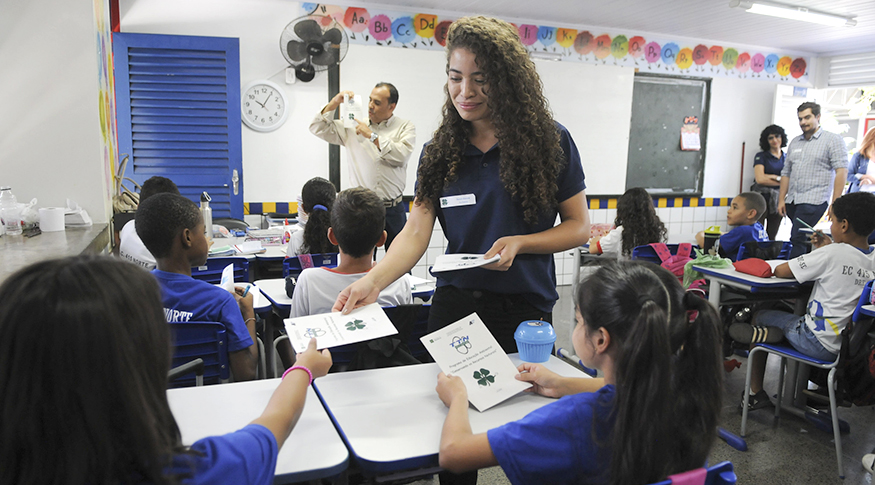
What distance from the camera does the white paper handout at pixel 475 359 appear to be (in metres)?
1.28

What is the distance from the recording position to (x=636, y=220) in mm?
3707

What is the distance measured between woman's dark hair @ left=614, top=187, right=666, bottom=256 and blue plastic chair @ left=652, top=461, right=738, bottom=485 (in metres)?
2.95

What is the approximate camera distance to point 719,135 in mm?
6758

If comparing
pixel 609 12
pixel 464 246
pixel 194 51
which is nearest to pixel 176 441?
pixel 464 246

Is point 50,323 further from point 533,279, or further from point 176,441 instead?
point 533,279

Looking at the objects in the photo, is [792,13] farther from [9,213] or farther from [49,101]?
[9,213]

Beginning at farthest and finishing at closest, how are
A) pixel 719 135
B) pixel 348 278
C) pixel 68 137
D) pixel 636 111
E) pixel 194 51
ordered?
pixel 719 135 → pixel 636 111 → pixel 194 51 → pixel 68 137 → pixel 348 278

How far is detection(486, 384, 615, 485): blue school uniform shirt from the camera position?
944mm

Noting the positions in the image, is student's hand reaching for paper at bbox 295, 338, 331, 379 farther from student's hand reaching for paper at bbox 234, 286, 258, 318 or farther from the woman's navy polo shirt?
the woman's navy polo shirt

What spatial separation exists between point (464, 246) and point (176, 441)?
0.98m

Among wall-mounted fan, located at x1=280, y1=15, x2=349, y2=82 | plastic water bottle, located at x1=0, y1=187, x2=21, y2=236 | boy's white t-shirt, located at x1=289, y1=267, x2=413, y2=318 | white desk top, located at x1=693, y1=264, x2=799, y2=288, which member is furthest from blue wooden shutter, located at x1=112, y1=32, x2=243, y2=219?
white desk top, located at x1=693, y1=264, x2=799, y2=288

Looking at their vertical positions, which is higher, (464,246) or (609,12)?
(609,12)

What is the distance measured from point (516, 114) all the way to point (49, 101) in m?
2.77

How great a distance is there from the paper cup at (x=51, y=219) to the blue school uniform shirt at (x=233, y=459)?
257 centimetres
